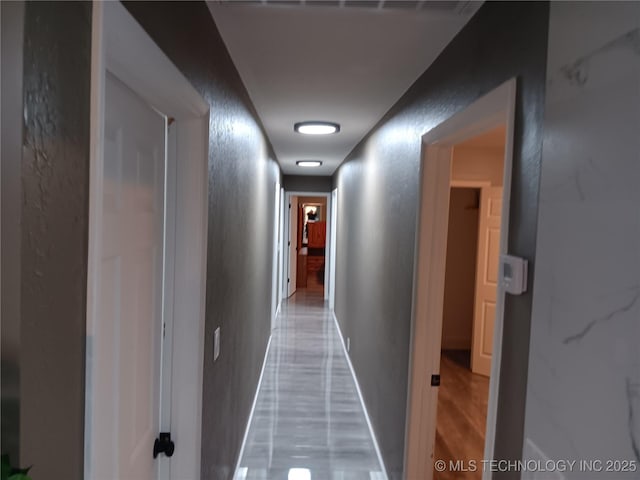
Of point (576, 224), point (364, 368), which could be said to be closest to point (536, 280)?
point (576, 224)

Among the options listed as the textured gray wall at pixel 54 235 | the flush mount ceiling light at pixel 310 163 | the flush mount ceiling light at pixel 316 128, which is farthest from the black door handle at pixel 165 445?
the flush mount ceiling light at pixel 310 163

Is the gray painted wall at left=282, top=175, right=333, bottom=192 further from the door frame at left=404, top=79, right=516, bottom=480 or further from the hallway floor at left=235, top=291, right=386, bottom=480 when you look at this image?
the door frame at left=404, top=79, right=516, bottom=480

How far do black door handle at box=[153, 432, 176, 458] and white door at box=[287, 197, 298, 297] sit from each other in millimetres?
6008

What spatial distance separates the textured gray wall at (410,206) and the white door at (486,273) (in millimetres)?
1302

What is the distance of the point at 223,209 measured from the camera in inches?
66.4

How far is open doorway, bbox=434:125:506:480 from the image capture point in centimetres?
289

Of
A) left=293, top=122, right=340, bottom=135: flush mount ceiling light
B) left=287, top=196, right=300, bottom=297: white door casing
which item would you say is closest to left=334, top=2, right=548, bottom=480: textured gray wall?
left=293, top=122, right=340, bottom=135: flush mount ceiling light

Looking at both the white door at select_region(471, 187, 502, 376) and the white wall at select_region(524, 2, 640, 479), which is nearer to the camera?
the white wall at select_region(524, 2, 640, 479)

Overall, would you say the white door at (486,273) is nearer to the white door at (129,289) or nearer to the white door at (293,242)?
the white door at (129,289)

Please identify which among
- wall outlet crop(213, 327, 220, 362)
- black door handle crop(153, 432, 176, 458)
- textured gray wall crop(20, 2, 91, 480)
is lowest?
black door handle crop(153, 432, 176, 458)

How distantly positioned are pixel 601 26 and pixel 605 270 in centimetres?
46

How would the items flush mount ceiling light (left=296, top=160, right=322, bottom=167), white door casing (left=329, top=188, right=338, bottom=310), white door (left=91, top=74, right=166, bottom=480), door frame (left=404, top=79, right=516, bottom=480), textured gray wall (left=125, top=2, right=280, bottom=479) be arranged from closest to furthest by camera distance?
1. white door (left=91, top=74, right=166, bottom=480)
2. textured gray wall (left=125, top=2, right=280, bottom=479)
3. door frame (left=404, top=79, right=516, bottom=480)
4. flush mount ceiling light (left=296, top=160, right=322, bottom=167)
5. white door casing (left=329, top=188, right=338, bottom=310)

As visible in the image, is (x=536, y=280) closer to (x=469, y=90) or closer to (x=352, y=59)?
(x=469, y=90)

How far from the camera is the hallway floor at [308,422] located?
244 centimetres
